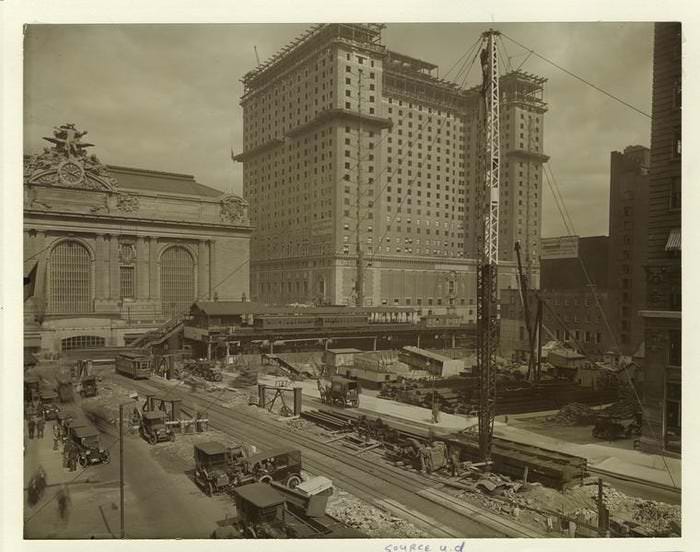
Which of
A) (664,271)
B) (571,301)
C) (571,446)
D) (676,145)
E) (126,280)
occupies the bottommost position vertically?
(571,446)

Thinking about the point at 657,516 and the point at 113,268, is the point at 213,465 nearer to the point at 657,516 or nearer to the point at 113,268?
the point at 113,268

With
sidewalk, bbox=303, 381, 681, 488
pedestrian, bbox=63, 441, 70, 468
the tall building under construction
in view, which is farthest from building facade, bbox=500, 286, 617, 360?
pedestrian, bbox=63, 441, 70, 468

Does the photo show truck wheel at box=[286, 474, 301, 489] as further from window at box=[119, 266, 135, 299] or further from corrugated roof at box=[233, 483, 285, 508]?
window at box=[119, 266, 135, 299]

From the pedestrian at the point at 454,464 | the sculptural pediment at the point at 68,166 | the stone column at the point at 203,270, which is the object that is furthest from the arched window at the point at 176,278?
the pedestrian at the point at 454,464

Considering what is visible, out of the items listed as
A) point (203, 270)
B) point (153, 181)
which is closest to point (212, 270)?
point (203, 270)

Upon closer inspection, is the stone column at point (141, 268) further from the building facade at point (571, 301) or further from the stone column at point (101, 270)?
the building facade at point (571, 301)

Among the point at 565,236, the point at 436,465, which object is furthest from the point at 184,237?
the point at 565,236

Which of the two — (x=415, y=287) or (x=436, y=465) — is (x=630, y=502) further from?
(x=415, y=287)
